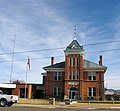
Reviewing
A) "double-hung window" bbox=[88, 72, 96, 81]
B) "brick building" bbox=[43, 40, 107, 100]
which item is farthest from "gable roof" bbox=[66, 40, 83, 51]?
"double-hung window" bbox=[88, 72, 96, 81]

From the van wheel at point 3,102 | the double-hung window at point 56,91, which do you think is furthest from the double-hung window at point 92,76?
the van wheel at point 3,102

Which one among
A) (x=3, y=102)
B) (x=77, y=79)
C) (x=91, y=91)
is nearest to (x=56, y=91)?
(x=77, y=79)

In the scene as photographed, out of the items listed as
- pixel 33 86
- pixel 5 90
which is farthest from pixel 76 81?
pixel 5 90

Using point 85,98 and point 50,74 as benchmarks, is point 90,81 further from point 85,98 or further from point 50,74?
point 50,74

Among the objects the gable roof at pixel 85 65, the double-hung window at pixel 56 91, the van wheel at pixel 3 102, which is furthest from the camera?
the double-hung window at pixel 56 91

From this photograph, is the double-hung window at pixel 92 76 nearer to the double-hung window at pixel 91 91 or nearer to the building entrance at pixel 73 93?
the double-hung window at pixel 91 91

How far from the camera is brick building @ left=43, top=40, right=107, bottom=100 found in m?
62.4

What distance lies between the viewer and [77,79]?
6278 centimetres

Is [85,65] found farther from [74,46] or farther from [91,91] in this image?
[91,91]

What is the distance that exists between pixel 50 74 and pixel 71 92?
6735 mm

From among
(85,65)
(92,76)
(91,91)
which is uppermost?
(85,65)

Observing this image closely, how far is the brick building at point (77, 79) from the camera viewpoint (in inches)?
2458

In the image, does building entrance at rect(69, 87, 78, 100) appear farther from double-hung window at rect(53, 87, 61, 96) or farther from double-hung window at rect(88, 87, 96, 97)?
double-hung window at rect(53, 87, 61, 96)

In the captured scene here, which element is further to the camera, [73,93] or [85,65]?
[85,65]
